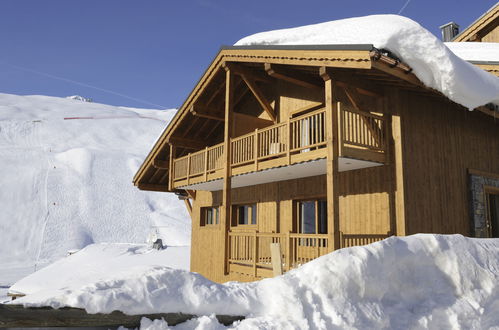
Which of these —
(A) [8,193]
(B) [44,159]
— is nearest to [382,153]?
(A) [8,193]

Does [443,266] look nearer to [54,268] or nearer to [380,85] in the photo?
[380,85]

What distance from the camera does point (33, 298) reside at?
3.49 m

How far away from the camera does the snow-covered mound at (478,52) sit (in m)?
13.6

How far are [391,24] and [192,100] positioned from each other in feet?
25.8

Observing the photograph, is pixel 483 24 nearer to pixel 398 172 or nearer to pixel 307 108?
pixel 307 108

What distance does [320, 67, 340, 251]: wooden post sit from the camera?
27.8ft

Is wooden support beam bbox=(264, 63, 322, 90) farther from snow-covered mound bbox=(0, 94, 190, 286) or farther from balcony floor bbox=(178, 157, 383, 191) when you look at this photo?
snow-covered mound bbox=(0, 94, 190, 286)

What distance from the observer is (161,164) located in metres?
17.9

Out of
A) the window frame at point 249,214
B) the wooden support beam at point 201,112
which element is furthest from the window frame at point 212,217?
the wooden support beam at point 201,112

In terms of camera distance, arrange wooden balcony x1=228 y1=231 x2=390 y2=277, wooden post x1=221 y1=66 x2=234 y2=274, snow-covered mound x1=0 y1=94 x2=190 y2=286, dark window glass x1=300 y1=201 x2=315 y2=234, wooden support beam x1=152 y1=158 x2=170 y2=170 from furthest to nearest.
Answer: snow-covered mound x1=0 y1=94 x2=190 y2=286 < wooden support beam x1=152 y1=158 x2=170 y2=170 < dark window glass x1=300 y1=201 x2=315 y2=234 < wooden post x1=221 y1=66 x2=234 y2=274 < wooden balcony x1=228 y1=231 x2=390 y2=277

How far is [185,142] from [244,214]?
3933mm

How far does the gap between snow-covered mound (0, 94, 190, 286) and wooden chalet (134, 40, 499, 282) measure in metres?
39.9

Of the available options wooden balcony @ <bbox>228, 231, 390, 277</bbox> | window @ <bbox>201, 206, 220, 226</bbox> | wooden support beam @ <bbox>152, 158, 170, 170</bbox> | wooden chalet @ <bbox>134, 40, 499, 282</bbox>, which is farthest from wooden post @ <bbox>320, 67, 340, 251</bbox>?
wooden support beam @ <bbox>152, 158, 170, 170</bbox>

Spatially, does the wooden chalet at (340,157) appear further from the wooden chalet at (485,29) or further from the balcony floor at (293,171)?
the wooden chalet at (485,29)
